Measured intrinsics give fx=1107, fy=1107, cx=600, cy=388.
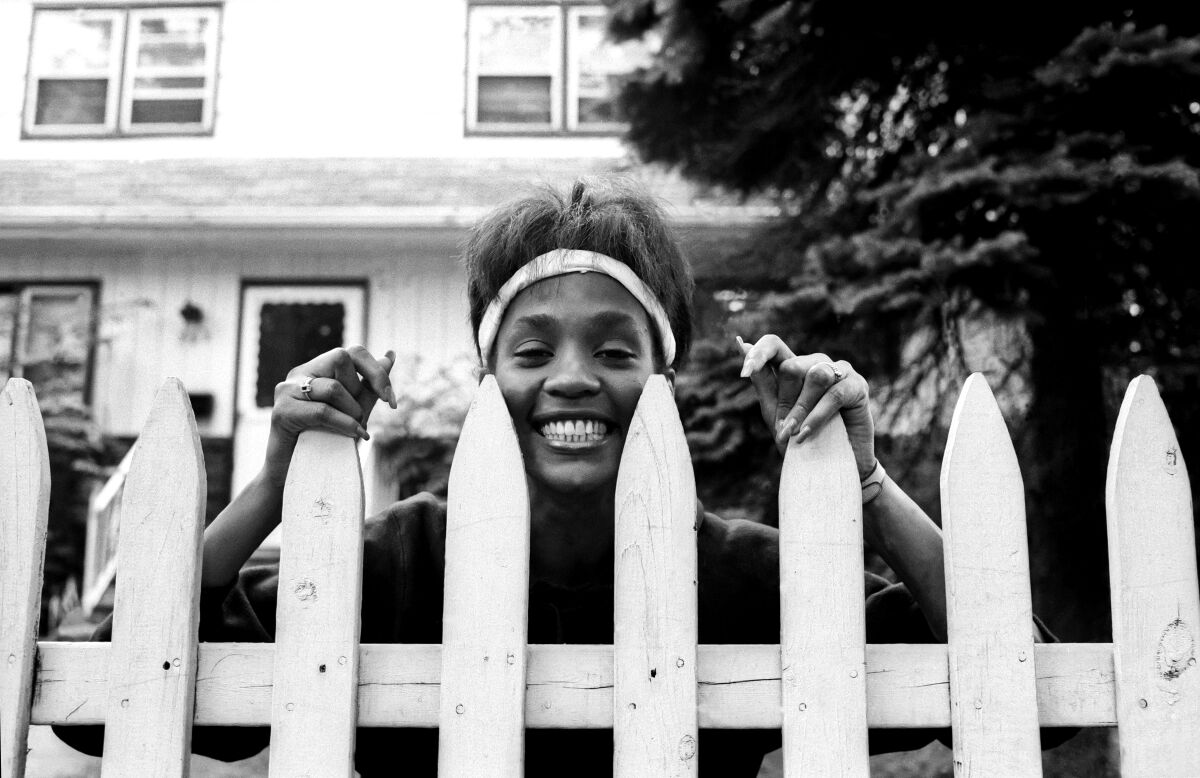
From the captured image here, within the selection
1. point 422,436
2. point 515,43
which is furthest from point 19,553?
point 515,43

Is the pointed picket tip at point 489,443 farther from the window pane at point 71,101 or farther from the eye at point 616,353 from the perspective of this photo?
the window pane at point 71,101

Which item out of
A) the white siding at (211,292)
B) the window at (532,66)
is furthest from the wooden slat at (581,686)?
the window at (532,66)

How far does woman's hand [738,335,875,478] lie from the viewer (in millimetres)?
1611

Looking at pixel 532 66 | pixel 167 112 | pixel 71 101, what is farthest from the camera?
pixel 71 101

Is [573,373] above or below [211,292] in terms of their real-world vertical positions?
below

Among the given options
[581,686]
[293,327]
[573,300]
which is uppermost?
[293,327]

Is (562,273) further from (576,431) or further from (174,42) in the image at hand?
(174,42)

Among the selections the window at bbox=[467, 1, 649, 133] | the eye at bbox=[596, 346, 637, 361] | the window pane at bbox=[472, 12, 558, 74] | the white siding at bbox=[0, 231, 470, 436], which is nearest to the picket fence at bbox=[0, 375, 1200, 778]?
the eye at bbox=[596, 346, 637, 361]

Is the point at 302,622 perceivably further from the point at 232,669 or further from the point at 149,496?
the point at 149,496

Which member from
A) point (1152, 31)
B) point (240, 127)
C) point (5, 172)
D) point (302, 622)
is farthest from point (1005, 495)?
point (5, 172)

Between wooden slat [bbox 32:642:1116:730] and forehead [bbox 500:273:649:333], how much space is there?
0.66 metres

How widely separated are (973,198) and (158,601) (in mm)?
3585

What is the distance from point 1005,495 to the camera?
5.32 feet

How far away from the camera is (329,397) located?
1631mm
